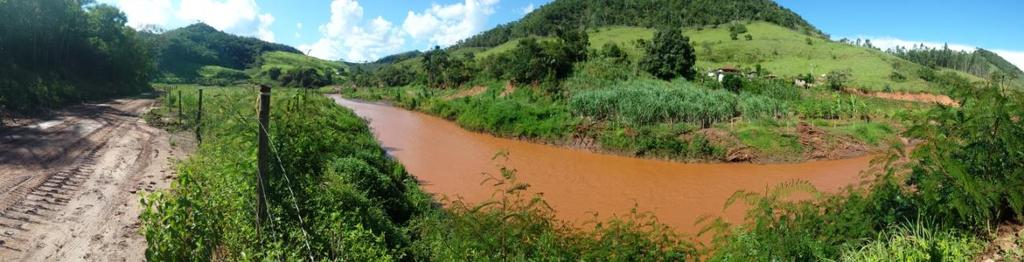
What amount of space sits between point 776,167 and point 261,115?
65.4 ft

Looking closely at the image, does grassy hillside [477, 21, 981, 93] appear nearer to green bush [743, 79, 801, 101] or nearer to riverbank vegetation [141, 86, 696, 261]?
green bush [743, 79, 801, 101]

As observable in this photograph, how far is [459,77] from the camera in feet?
171

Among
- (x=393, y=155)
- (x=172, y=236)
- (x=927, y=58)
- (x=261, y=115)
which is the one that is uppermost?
(x=927, y=58)

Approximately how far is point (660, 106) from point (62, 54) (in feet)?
116

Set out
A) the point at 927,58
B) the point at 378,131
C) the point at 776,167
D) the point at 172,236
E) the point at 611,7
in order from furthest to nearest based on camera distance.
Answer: the point at 611,7
the point at 927,58
the point at 378,131
the point at 776,167
the point at 172,236

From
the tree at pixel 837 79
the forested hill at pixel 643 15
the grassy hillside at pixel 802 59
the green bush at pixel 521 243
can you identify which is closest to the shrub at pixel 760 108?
the tree at pixel 837 79

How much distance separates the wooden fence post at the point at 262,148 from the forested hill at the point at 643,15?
84.8 meters

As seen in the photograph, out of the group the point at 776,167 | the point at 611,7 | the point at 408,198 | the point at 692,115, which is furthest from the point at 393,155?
the point at 611,7

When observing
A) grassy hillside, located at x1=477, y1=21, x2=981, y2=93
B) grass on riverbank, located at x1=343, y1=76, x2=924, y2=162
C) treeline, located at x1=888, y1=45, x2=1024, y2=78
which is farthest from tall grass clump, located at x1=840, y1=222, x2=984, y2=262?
treeline, located at x1=888, y1=45, x2=1024, y2=78

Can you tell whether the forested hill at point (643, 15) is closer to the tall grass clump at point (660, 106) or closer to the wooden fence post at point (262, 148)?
the tall grass clump at point (660, 106)

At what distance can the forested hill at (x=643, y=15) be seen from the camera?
302 ft

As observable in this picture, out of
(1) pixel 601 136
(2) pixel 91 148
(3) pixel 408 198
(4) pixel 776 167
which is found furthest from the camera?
(1) pixel 601 136

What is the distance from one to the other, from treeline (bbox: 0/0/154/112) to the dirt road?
223 inches

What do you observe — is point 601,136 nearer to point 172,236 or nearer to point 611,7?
point 172,236
